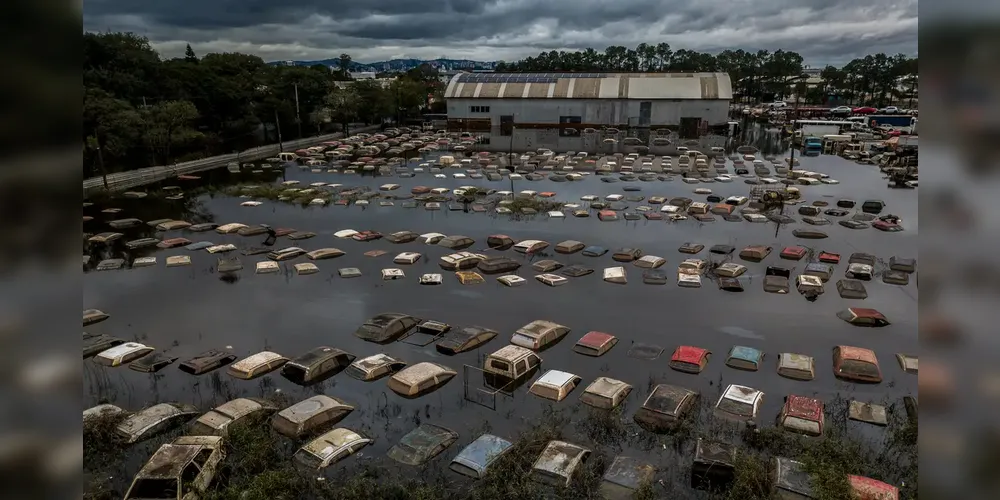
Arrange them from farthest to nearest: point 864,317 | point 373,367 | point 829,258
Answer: point 829,258 < point 864,317 < point 373,367

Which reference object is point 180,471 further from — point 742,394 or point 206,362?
point 742,394

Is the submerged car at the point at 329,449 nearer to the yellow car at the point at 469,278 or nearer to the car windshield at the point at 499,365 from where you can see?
the car windshield at the point at 499,365

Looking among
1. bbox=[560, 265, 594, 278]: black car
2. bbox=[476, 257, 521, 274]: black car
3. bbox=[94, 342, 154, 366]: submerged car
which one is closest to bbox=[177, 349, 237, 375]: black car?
bbox=[94, 342, 154, 366]: submerged car

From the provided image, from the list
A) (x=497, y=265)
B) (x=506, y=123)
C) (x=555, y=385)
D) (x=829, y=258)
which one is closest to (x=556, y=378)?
(x=555, y=385)

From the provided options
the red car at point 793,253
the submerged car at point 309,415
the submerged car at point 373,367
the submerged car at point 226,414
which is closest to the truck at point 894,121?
the red car at point 793,253
